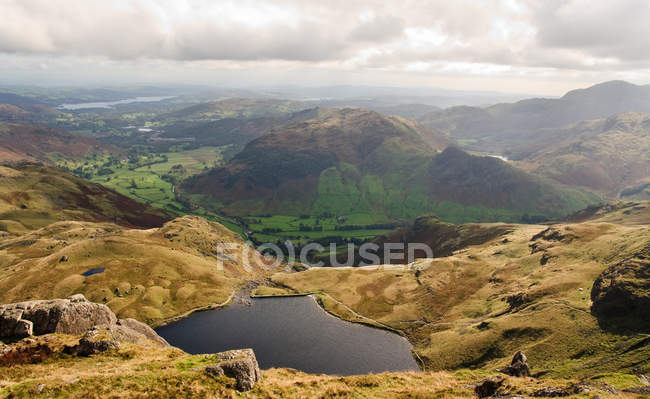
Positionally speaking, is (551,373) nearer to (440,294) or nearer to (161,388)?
(440,294)

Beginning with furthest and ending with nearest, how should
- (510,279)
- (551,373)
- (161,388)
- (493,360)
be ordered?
(510,279) → (493,360) → (551,373) → (161,388)

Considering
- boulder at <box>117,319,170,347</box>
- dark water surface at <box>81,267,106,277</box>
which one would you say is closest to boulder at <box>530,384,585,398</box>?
boulder at <box>117,319,170,347</box>

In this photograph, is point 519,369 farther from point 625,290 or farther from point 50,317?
point 50,317

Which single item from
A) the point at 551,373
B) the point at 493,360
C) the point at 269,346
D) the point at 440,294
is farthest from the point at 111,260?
the point at 551,373

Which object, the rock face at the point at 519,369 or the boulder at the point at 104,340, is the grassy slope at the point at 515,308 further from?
the boulder at the point at 104,340

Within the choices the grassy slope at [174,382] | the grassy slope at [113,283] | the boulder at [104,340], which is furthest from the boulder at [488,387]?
the grassy slope at [113,283]
